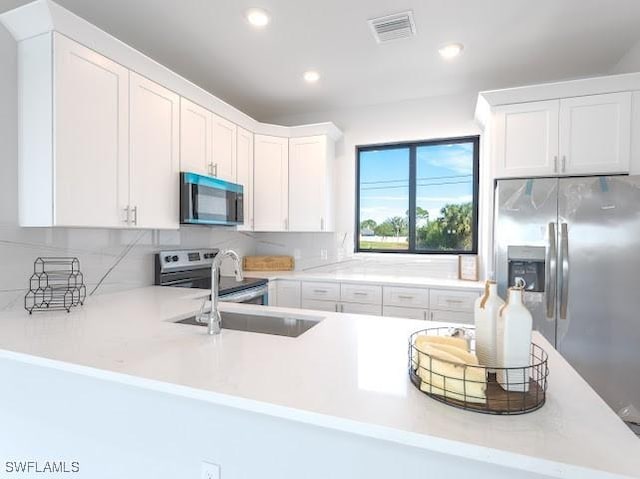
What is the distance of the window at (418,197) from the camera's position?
3328 millimetres

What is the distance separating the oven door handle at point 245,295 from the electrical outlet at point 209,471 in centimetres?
128

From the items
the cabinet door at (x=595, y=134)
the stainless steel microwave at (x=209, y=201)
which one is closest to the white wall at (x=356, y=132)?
the cabinet door at (x=595, y=134)

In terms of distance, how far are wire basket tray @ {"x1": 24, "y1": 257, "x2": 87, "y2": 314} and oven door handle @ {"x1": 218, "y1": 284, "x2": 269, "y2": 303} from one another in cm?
85

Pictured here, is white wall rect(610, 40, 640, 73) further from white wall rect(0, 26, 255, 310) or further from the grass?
white wall rect(0, 26, 255, 310)

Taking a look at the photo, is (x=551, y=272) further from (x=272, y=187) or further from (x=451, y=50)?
(x=272, y=187)

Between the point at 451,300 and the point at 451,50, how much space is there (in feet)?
6.42

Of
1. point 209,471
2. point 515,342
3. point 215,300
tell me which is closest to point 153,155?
point 215,300

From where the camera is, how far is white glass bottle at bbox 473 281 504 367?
0.90m

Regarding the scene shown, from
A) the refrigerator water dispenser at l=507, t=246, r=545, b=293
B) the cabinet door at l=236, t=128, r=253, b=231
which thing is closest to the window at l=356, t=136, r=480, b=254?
the refrigerator water dispenser at l=507, t=246, r=545, b=293

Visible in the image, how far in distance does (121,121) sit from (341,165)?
7.42 feet

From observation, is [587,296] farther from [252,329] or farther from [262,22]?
[262,22]

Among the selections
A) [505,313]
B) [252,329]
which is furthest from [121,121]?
[505,313]

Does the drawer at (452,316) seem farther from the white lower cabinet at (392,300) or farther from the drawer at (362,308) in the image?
the drawer at (362,308)

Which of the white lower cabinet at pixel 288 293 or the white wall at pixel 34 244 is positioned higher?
the white wall at pixel 34 244
